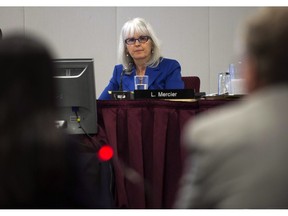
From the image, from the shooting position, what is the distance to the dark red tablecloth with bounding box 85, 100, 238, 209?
5.16 feet

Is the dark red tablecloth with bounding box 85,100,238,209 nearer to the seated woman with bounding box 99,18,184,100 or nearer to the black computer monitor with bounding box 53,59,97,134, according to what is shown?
the black computer monitor with bounding box 53,59,97,134

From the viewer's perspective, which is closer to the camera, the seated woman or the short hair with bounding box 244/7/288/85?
the short hair with bounding box 244/7/288/85

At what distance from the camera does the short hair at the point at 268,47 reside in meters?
0.73

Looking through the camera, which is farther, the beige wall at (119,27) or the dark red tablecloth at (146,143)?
the beige wall at (119,27)

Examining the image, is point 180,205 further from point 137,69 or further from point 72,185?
point 137,69

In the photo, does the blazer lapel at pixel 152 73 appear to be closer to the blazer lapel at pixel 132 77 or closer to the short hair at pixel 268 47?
the blazer lapel at pixel 132 77

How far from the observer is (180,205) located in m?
0.89

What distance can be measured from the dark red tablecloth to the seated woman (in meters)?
0.55

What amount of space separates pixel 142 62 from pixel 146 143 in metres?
0.70

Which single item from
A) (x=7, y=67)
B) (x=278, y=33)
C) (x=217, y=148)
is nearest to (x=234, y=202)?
(x=217, y=148)

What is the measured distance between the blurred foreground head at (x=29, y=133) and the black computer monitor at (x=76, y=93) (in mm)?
655

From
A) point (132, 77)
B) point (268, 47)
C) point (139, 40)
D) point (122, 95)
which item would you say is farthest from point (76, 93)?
point (268, 47)

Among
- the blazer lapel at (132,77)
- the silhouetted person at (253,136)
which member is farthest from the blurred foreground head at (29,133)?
the blazer lapel at (132,77)

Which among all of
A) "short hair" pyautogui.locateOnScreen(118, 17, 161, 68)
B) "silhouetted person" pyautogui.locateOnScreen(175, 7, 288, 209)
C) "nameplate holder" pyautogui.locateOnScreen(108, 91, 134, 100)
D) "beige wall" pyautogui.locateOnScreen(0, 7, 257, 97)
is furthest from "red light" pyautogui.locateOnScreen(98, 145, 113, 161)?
"beige wall" pyautogui.locateOnScreen(0, 7, 257, 97)
